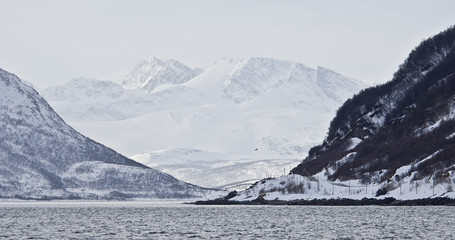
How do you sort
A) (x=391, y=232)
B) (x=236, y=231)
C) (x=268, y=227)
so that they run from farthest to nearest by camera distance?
(x=268, y=227) → (x=236, y=231) → (x=391, y=232)

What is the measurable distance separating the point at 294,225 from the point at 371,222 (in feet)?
51.4

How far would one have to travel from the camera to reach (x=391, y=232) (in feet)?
545

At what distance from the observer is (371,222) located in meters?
196

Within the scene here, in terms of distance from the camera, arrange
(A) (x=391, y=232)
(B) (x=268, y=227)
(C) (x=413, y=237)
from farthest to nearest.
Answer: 1. (B) (x=268, y=227)
2. (A) (x=391, y=232)
3. (C) (x=413, y=237)

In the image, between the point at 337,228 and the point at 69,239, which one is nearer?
the point at 69,239

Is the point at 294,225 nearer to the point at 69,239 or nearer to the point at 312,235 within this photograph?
the point at 312,235

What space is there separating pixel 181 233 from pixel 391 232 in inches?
1439

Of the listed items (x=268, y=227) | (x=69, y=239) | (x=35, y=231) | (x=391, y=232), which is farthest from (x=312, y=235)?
(x=35, y=231)

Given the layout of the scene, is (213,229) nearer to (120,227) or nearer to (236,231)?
(236,231)

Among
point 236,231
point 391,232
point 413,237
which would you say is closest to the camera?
point 413,237

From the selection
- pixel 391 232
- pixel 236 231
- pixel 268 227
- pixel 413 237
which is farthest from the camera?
pixel 268 227

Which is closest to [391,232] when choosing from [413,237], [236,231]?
[413,237]

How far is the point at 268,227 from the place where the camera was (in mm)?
188625

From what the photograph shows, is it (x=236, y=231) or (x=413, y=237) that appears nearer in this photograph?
(x=413, y=237)
